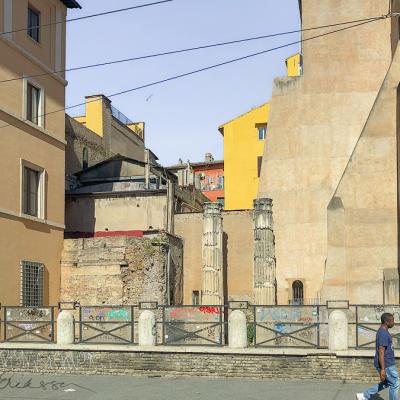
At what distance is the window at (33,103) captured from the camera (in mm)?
27891

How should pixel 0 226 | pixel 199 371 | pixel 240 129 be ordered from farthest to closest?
pixel 240 129
pixel 0 226
pixel 199 371

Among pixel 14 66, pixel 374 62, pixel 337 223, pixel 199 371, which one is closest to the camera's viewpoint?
pixel 199 371

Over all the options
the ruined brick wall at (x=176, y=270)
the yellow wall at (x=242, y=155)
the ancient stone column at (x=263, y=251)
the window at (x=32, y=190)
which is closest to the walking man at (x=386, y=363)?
the window at (x=32, y=190)

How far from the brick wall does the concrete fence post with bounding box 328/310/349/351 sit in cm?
37

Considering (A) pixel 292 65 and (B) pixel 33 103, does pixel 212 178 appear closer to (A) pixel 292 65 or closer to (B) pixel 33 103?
(A) pixel 292 65

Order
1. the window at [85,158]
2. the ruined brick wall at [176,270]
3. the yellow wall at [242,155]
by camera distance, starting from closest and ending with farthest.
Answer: the ruined brick wall at [176,270]
the window at [85,158]
the yellow wall at [242,155]

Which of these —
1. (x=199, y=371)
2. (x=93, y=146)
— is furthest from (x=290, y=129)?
(x=199, y=371)

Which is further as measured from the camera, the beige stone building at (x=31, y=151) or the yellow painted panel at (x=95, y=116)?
the yellow painted panel at (x=95, y=116)

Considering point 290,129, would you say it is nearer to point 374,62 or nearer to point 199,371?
point 374,62

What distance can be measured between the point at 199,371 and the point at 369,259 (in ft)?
39.5

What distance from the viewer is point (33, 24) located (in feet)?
94.5

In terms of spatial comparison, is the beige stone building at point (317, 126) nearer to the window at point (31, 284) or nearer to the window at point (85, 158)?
the window at point (31, 284)

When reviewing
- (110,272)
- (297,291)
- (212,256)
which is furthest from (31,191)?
(297,291)

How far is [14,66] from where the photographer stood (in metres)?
26.9
